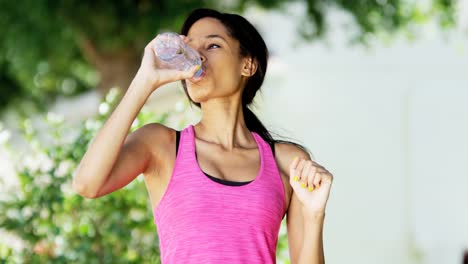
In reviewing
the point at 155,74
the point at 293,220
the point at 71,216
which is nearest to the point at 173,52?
the point at 155,74

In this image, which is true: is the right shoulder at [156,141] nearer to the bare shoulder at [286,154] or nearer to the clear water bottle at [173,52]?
the clear water bottle at [173,52]

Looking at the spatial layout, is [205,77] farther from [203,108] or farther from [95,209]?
[95,209]

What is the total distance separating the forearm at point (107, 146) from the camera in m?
2.07

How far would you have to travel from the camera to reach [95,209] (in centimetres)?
419

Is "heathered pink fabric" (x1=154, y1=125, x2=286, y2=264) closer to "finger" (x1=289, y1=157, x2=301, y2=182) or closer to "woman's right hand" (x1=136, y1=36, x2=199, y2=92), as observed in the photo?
"finger" (x1=289, y1=157, x2=301, y2=182)

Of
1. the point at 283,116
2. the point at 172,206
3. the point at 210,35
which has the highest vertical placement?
the point at 210,35

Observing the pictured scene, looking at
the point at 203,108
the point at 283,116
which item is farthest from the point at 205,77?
the point at 283,116

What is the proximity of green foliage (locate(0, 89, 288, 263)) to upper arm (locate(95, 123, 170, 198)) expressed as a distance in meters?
1.79

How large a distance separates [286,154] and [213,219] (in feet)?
1.19

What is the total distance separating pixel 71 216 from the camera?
13.8 feet

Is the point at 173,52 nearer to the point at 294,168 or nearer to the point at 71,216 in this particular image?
the point at 294,168

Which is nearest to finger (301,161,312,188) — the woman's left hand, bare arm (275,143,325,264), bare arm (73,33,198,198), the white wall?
the woman's left hand

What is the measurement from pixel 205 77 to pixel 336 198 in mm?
4387

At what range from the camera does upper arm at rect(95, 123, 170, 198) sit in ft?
7.00
